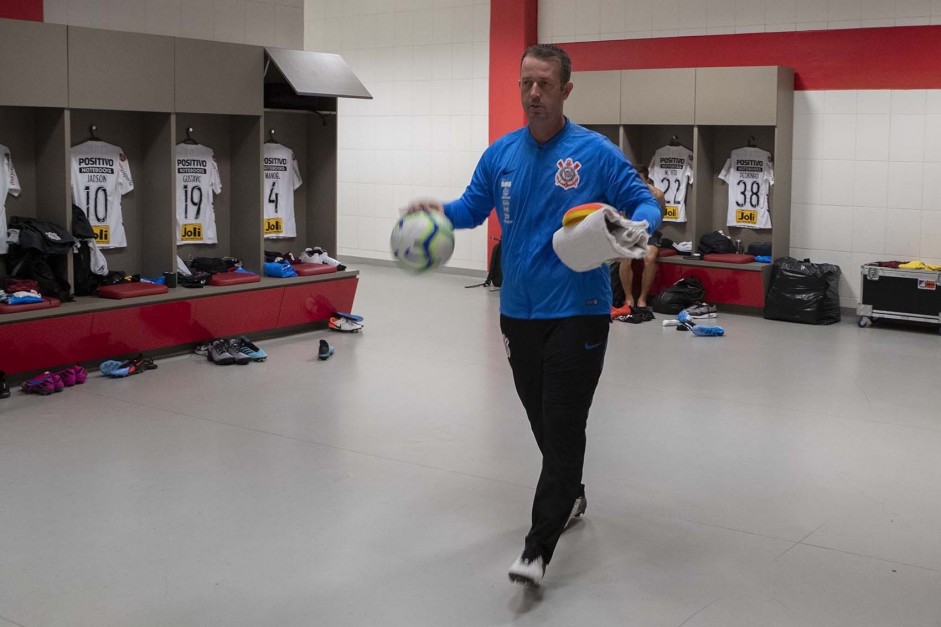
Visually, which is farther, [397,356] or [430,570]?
[397,356]

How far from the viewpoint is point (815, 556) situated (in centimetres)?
391

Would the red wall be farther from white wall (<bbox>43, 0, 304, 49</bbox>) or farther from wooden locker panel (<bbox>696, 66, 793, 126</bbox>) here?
white wall (<bbox>43, 0, 304, 49</bbox>)

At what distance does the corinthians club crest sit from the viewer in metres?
3.55

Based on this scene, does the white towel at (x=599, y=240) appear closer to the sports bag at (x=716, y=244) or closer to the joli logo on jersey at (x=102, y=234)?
the joli logo on jersey at (x=102, y=234)

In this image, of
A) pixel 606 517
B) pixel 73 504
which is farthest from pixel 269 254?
pixel 606 517

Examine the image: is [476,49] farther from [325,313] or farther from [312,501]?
[312,501]

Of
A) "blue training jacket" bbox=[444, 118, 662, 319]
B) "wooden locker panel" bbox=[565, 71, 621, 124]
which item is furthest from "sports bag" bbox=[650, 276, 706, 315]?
"blue training jacket" bbox=[444, 118, 662, 319]

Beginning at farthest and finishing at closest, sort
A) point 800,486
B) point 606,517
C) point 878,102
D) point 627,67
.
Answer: point 627,67 < point 878,102 < point 800,486 < point 606,517

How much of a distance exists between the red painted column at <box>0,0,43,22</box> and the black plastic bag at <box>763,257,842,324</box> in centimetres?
642

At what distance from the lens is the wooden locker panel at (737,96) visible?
9406mm

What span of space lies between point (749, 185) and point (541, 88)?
6.94 m

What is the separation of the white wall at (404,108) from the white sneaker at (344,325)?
378cm

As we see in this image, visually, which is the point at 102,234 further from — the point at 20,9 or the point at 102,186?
the point at 20,9

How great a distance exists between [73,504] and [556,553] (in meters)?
2.04
